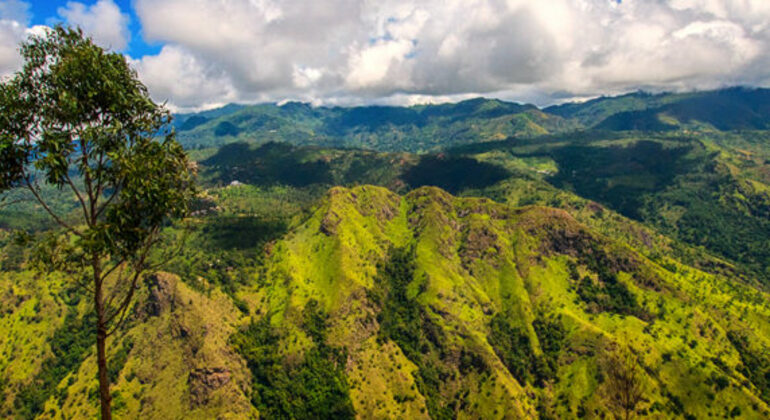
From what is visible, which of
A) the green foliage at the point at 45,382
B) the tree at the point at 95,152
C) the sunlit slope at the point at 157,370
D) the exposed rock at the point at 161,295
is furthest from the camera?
the exposed rock at the point at 161,295

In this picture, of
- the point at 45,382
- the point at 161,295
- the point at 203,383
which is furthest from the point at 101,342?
the point at 45,382

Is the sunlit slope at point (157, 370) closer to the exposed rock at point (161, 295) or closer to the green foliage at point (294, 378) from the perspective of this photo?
the exposed rock at point (161, 295)

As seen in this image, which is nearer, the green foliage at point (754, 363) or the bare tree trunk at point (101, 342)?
the bare tree trunk at point (101, 342)

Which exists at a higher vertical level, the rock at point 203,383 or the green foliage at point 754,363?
the rock at point 203,383

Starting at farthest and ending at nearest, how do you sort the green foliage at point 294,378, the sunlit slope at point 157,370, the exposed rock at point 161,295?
the exposed rock at point 161,295
the green foliage at point 294,378
the sunlit slope at point 157,370

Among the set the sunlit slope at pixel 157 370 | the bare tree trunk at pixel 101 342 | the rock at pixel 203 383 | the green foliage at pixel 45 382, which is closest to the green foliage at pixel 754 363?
the sunlit slope at pixel 157 370

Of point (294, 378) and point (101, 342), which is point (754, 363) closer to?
point (294, 378)

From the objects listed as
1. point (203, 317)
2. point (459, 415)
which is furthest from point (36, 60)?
point (459, 415)

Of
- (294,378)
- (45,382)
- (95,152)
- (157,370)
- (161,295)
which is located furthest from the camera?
(45,382)

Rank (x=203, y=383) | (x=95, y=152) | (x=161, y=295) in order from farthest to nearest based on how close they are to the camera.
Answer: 1. (x=161, y=295)
2. (x=203, y=383)
3. (x=95, y=152)
